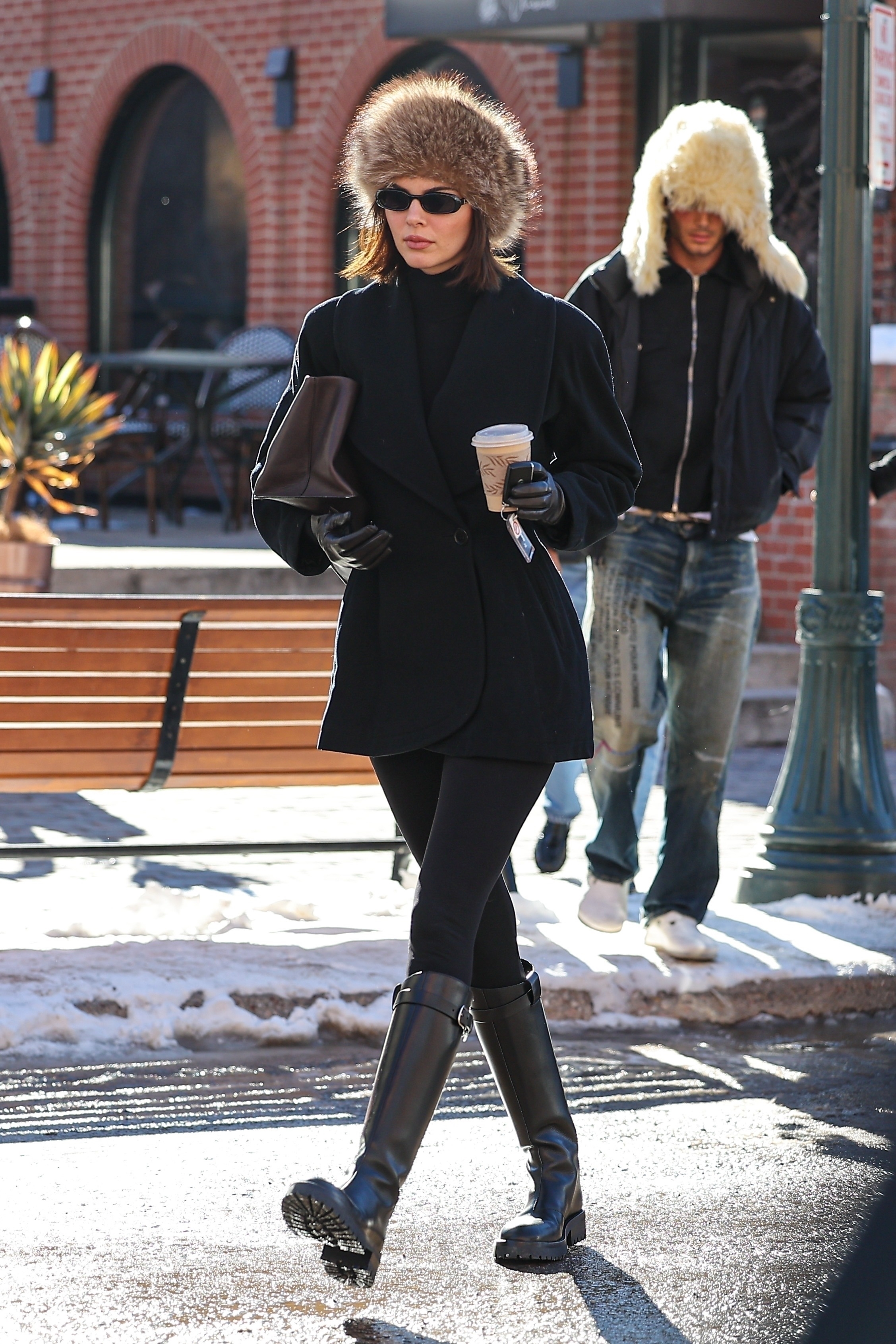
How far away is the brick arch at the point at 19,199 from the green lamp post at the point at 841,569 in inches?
478

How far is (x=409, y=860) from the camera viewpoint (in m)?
5.96

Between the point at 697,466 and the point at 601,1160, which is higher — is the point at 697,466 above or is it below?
above

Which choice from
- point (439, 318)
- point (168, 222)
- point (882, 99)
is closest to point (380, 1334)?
point (439, 318)

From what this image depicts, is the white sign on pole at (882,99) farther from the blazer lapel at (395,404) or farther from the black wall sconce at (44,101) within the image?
the black wall sconce at (44,101)

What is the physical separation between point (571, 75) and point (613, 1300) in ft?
36.1

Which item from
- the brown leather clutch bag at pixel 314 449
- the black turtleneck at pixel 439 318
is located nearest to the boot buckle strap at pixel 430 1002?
the brown leather clutch bag at pixel 314 449

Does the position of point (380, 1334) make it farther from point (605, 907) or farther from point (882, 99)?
point (882, 99)

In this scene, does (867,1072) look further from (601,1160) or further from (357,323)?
(357,323)

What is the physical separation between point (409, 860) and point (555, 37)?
321 inches

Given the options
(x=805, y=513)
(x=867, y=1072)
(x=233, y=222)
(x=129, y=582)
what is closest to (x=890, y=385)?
(x=805, y=513)

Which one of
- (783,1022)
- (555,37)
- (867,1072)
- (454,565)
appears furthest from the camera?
(555,37)

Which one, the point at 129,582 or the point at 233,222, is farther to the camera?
the point at 233,222

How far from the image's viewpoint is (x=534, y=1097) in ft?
11.3

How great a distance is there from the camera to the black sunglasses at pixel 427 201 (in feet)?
10.9
